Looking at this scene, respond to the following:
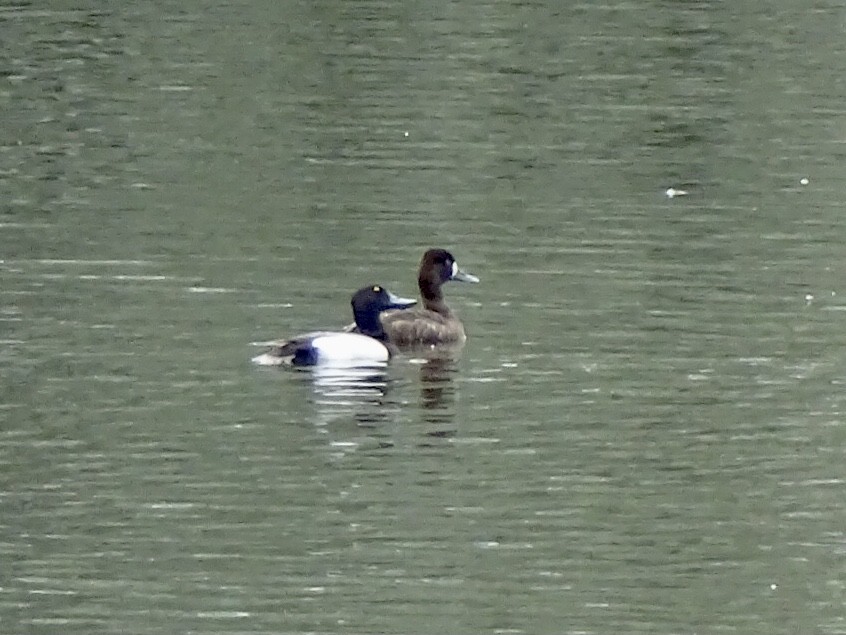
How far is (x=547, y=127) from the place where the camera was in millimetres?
20844

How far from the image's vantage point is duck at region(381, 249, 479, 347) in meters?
14.4

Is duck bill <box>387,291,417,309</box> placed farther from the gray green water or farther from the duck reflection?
the duck reflection

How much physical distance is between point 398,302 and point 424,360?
0.51 meters

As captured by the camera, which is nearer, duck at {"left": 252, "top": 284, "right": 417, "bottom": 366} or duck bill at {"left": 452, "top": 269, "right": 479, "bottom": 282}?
duck at {"left": 252, "top": 284, "right": 417, "bottom": 366}

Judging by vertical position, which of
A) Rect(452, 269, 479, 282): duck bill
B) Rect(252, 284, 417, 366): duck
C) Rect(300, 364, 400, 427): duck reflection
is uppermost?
Rect(452, 269, 479, 282): duck bill

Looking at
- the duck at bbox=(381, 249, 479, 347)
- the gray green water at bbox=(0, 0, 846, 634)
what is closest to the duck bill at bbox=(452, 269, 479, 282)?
the duck at bbox=(381, 249, 479, 347)

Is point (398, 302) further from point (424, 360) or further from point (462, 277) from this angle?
point (462, 277)

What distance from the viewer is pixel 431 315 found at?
14.6 m

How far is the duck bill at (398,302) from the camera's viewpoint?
47.2ft

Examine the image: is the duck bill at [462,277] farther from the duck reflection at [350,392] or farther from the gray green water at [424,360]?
the duck reflection at [350,392]

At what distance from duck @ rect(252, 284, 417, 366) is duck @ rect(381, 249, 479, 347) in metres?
0.12

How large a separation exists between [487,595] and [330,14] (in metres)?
17.7

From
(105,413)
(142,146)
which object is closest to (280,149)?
(142,146)

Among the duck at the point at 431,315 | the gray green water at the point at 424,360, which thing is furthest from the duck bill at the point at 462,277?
the gray green water at the point at 424,360
